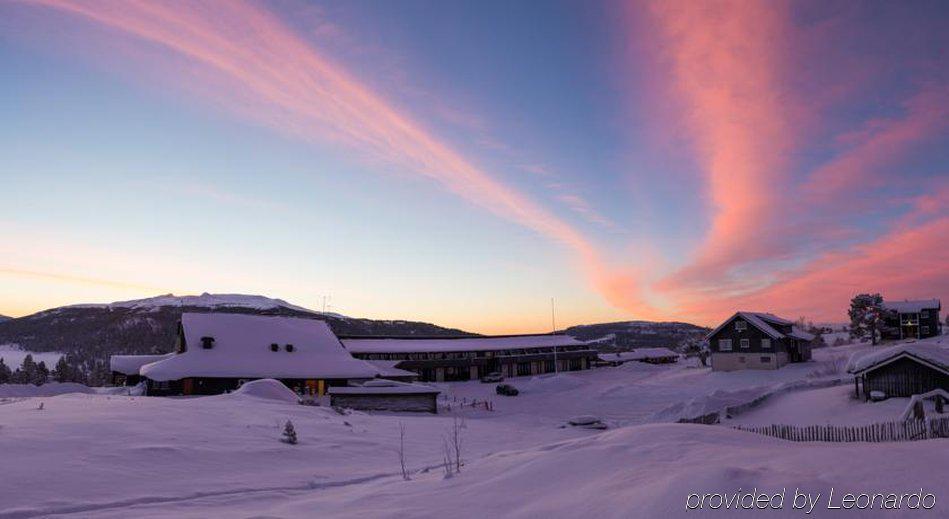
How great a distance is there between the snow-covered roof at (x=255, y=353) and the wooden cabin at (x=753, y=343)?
41798mm

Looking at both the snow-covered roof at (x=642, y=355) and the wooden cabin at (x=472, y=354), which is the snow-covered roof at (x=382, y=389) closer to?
the wooden cabin at (x=472, y=354)

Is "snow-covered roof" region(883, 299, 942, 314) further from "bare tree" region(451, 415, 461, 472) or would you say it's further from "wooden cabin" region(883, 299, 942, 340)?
"bare tree" region(451, 415, 461, 472)

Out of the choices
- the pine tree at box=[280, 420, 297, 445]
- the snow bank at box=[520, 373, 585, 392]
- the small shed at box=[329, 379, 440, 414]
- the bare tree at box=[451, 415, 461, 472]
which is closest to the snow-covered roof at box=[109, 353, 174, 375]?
the small shed at box=[329, 379, 440, 414]

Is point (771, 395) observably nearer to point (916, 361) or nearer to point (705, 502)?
point (916, 361)

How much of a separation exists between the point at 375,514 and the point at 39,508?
511 centimetres

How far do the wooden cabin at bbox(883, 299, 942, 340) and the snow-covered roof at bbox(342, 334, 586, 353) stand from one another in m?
46.5

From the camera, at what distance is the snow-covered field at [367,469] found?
20.6 ft

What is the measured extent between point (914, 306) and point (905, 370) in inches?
2468

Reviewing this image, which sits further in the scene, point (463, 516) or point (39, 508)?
point (39, 508)

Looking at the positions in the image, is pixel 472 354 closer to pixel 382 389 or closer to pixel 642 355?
pixel 642 355

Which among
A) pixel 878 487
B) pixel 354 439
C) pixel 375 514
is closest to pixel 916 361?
pixel 354 439

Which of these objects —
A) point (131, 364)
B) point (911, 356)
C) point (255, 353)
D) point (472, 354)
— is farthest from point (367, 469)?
Result: point (472, 354)

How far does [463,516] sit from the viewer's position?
686cm

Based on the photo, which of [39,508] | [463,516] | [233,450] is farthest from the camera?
[233,450]
